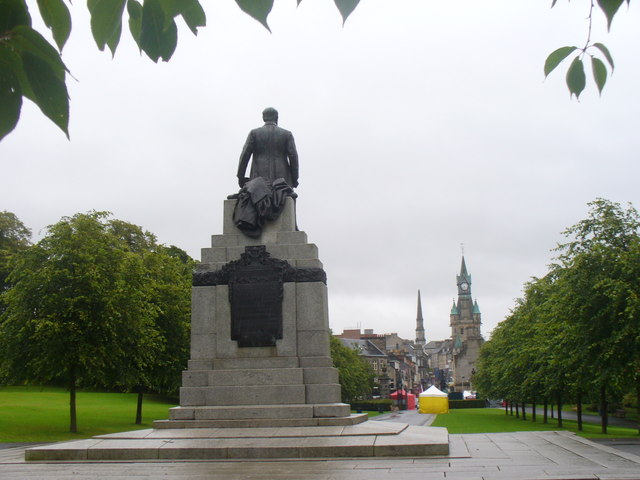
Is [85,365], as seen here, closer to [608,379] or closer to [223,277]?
[223,277]

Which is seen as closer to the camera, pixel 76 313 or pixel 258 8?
pixel 258 8

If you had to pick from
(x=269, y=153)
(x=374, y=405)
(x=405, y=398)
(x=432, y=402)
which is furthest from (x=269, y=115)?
(x=405, y=398)

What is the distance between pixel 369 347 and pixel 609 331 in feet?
420

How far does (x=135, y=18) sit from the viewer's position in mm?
2617

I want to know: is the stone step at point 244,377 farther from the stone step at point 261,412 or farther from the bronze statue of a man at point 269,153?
the bronze statue of a man at point 269,153

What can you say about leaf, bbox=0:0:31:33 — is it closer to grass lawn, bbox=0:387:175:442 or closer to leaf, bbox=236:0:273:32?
leaf, bbox=236:0:273:32

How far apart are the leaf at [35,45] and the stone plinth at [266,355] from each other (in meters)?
Result: 13.6

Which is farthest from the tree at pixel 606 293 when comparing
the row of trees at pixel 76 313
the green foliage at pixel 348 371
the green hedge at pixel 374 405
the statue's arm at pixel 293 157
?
the green hedge at pixel 374 405

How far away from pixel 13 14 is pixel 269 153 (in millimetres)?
17214

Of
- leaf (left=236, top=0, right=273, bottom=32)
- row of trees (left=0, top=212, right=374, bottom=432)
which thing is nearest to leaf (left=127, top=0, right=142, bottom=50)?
leaf (left=236, top=0, right=273, bottom=32)

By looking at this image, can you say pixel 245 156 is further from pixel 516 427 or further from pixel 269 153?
pixel 516 427

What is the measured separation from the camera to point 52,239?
33.2m

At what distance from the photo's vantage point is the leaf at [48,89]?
1907 mm

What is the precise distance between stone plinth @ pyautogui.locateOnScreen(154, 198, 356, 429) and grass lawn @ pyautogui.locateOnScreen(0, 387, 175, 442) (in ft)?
46.1
